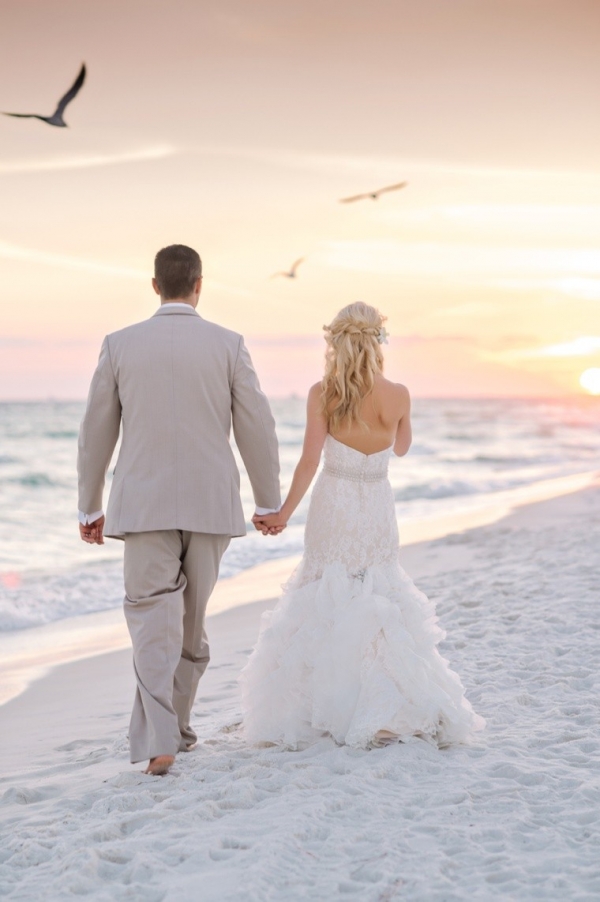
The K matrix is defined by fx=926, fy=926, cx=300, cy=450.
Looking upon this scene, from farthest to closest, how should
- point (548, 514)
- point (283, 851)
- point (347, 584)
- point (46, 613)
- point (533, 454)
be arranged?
point (533, 454) → point (548, 514) → point (46, 613) → point (347, 584) → point (283, 851)

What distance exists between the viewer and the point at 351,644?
3.89 metres

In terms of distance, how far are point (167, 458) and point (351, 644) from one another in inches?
43.2

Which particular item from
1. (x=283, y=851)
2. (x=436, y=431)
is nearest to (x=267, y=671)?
(x=283, y=851)

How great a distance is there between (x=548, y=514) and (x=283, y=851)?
32.2 feet

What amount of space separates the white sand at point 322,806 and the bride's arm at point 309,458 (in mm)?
980

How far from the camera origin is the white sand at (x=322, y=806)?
2729 mm

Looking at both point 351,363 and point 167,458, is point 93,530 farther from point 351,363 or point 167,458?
point 351,363

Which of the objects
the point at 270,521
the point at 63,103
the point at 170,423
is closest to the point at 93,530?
the point at 170,423

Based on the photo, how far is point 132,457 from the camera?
3.76 meters

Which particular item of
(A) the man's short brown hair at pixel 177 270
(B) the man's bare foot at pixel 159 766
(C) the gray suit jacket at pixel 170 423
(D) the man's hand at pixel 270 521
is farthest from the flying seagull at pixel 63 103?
(B) the man's bare foot at pixel 159 766

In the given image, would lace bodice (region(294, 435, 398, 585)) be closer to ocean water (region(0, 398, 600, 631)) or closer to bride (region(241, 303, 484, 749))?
bride (region(241, 303, 484, 749))

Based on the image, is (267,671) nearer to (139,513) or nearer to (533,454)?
(139,513)

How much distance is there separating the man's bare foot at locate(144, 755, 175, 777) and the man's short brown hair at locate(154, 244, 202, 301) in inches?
73.9

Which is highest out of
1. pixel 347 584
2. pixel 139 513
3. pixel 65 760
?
pixel 139 513
